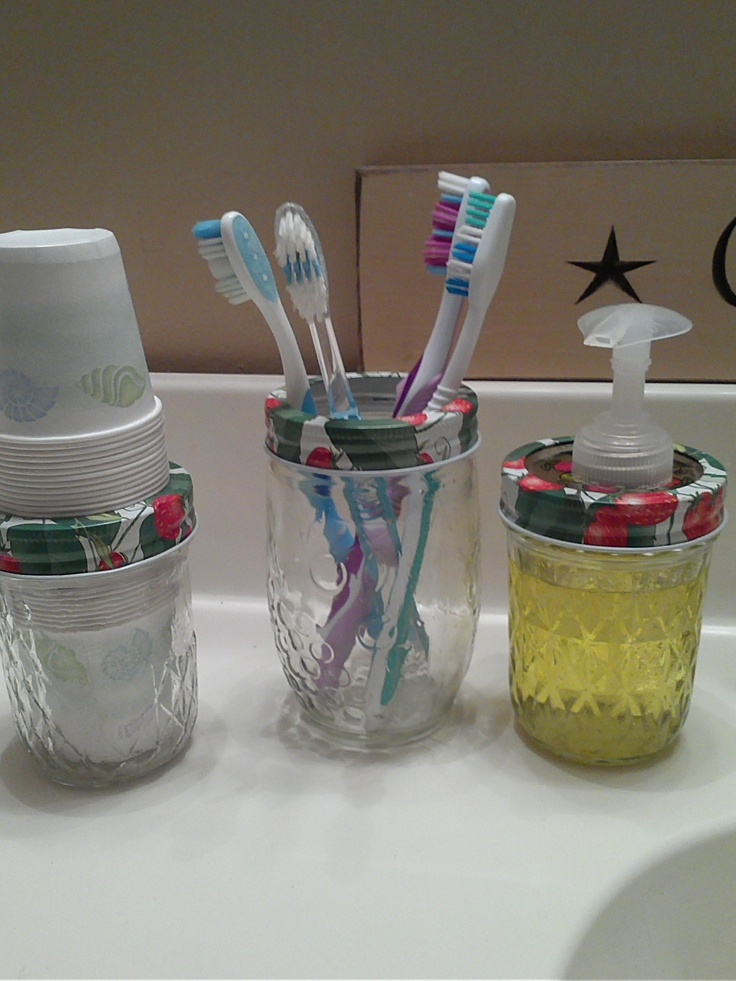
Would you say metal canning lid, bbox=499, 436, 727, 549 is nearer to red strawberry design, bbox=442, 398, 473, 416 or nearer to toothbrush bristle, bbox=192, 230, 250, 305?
red strawberry design, bbox=442, 398, 473, 416

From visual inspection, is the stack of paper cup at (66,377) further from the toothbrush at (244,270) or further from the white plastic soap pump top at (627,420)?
the white plastic soap pump top at (627,420)

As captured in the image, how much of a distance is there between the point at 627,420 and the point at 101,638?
25 centimetres

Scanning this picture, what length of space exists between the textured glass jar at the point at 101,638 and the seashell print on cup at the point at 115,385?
45 millimetres

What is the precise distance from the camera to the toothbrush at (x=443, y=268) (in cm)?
36

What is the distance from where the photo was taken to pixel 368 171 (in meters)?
0.52

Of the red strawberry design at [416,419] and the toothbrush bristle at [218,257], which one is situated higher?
the toothbrush bristle at [218,257]

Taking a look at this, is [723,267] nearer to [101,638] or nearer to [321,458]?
[321,458]

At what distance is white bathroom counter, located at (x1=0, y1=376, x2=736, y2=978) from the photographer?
12.4 inches

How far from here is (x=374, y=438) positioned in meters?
0.36

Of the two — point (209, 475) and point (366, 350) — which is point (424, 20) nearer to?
point (366, 350)

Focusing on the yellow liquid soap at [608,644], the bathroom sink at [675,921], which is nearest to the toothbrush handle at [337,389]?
the yellow liquid soap at [608,644]

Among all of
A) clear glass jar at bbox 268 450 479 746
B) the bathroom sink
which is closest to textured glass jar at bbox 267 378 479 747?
clear glass jar at bbox 268 450 479 746

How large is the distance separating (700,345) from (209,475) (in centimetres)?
32

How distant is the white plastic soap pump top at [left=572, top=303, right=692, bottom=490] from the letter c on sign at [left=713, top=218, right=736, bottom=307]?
6.0 inches
